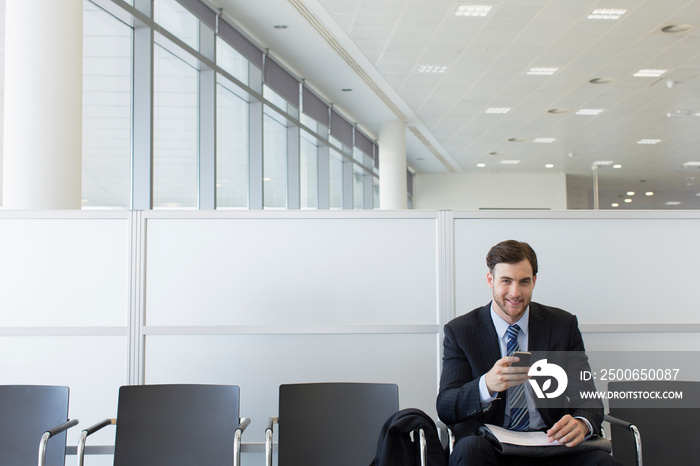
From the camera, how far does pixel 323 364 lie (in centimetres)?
316

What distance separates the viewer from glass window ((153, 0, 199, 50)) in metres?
6.05

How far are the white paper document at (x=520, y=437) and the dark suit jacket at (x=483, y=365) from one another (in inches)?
3.3

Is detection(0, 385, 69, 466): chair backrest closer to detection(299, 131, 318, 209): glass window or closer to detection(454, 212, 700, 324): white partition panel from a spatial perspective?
detection(454, 212, 700, 324): white partition panel

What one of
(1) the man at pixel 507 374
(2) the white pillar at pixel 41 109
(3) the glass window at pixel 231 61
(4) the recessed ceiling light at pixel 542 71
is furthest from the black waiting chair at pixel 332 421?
(4) the recessed ceiling light at pixel 542 71

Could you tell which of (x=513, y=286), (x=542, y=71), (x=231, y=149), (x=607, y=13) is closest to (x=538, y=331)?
(x=513, y=286)

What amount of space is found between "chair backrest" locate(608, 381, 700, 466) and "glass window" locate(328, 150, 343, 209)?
8570mm

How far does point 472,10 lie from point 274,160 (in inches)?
127

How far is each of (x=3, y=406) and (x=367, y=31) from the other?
6372 millimetres

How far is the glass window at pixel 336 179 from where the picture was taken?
11.3 meters

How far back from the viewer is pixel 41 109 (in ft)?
12.1

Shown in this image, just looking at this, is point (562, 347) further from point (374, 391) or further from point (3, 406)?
point (3, 406)

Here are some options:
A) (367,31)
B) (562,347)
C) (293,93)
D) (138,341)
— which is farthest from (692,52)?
(138,341)

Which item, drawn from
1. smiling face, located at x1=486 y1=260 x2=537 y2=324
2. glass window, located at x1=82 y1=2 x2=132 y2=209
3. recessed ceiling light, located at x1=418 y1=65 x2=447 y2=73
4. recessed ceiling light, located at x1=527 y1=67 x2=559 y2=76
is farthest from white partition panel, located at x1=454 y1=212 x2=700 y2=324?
recessed ceiling light, located at x1=527 y1=67 x2=559 y2=76

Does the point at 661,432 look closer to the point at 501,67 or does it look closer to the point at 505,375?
the point at 505,375
